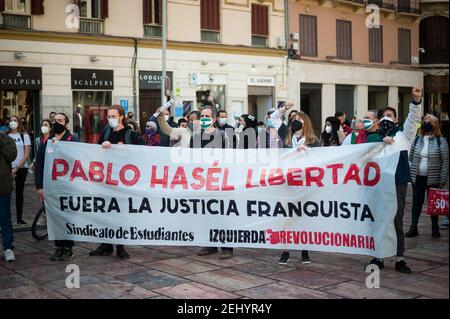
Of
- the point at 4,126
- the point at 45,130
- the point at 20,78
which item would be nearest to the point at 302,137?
the point at 45,130

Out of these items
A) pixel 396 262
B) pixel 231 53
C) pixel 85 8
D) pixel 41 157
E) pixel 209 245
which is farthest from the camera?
pixel 231 53

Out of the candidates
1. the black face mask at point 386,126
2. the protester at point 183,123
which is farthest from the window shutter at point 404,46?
the black face mask at point 386,126

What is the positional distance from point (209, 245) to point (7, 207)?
2.70 m

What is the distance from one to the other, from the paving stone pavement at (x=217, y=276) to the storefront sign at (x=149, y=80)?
15.1 m

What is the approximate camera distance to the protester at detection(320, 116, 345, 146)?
45.1 ft

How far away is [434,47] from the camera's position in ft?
117

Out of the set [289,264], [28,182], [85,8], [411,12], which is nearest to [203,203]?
[289,264]

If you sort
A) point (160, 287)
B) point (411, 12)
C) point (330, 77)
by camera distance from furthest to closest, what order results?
1. point (411, 12)
2. point (330, 77)
3. point (160, 287)

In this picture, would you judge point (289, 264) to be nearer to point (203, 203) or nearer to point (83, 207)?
point (203, 203)

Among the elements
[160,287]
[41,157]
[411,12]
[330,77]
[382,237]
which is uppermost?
[411,12]

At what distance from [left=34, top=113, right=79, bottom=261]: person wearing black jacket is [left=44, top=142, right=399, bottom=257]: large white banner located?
0.27 ft

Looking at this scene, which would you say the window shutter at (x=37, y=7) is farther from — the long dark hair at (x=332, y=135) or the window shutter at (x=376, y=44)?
the window shutter at (x=376, y=44)

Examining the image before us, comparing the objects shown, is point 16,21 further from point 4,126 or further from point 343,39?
point 343,39

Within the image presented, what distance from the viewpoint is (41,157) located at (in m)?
8.20
